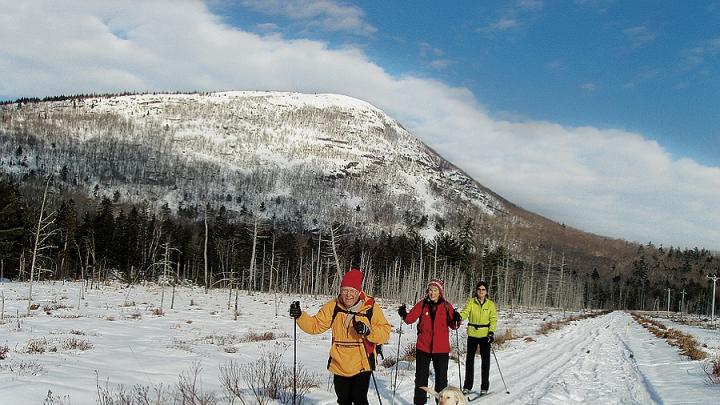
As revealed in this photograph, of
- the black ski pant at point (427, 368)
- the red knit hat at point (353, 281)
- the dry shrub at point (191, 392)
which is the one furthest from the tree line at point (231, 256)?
the red knit hat at point (353, 281)

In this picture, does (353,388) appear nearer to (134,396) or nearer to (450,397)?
(450,397)

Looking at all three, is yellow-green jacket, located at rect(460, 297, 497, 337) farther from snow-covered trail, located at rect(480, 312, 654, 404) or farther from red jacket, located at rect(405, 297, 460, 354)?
red jacket, located at rect(405, 297, 460, 354)

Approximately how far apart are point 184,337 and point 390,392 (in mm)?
11524

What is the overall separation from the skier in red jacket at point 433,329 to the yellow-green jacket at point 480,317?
76.7 inches

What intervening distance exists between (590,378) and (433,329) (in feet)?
19.6

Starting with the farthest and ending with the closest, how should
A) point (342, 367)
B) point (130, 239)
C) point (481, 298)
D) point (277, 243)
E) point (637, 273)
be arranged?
point (637, 273) → point (277, 243) → point (130, 239) → point (481, 298) → point (342, 367)

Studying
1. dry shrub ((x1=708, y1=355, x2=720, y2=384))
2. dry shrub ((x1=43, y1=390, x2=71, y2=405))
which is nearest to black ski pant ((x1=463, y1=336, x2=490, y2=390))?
dry shrub ((x1=708, y1=355, x2=720, y2=384))

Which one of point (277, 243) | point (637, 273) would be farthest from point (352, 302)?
point (637, 273)

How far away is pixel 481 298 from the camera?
980cm

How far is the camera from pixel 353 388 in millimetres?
5574

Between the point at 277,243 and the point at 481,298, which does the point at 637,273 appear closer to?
the point at 277,243

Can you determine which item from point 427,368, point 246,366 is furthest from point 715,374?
point 246,366

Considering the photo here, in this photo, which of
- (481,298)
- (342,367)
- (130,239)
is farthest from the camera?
(130,239)

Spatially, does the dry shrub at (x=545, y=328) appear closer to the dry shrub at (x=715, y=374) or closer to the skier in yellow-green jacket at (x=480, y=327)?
the dry shrub at (x=715, y=374)
